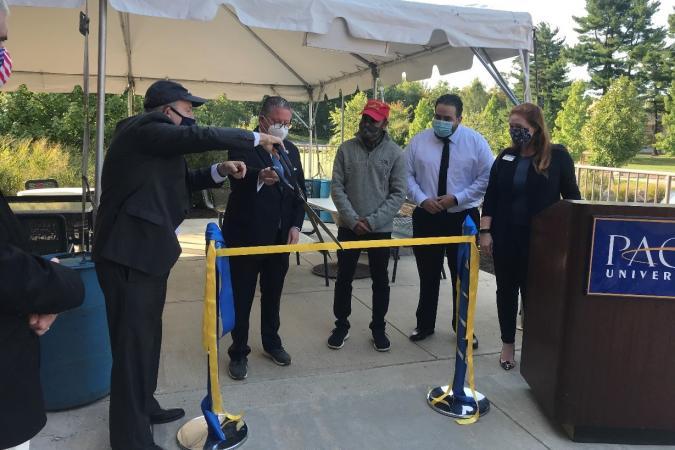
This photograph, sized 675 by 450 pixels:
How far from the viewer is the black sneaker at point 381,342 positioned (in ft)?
13.2

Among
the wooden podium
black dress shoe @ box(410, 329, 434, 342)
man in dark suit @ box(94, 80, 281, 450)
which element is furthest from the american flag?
black dress shoe @ box(410, 329, 434, 342)

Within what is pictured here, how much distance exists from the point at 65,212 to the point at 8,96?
12919mm

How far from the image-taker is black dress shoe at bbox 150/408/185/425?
290 centimetres

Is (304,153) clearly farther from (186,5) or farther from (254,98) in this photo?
(186,5)

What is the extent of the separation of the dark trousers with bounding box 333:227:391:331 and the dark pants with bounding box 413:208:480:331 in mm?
297

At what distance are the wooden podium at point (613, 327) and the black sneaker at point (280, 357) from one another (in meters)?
1.70

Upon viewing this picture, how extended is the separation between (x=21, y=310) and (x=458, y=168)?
3191 millimetres


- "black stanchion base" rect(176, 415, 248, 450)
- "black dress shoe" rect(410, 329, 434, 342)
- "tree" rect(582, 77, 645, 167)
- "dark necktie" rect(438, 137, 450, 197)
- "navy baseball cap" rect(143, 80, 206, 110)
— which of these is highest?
"tree" rect(582, 77, 645, 167)

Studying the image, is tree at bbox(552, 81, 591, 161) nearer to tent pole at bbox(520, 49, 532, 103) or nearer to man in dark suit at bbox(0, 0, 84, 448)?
tent pole at bbox(520, 49, 532, 103)

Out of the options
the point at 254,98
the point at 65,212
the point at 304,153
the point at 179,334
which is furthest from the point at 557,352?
the point at 304,153

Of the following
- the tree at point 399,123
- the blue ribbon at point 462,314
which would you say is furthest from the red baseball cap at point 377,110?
the tree at point 399,123

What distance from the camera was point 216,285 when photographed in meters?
2.72

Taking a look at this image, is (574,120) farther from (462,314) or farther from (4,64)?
(4,64)

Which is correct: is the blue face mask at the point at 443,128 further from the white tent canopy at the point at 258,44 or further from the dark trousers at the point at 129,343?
the dark trousers at the point at 129,343
